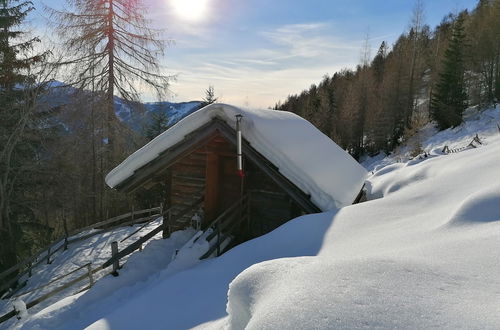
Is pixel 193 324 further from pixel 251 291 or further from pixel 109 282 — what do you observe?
pixel 109 282

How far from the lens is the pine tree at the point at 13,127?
535 inches

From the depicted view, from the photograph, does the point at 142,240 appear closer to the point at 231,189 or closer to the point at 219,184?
the point at 219,184

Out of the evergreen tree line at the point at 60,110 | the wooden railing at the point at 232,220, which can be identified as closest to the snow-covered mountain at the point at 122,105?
the evergreen tree line at the point at 60,110

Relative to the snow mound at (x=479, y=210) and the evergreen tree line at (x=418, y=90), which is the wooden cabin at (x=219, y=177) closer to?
the snow mound at (x=479, y=210)

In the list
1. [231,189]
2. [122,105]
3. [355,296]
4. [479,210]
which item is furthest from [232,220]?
[122,105]

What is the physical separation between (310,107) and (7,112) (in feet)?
118

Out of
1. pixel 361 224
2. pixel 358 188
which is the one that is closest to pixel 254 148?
pixel 361 224

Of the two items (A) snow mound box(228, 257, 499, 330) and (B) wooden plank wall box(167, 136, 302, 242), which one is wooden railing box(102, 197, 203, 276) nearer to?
(B) wooden plank wall box(167, 136, 302, 242)

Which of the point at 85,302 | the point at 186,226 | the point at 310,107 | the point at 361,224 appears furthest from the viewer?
the point at 310,107

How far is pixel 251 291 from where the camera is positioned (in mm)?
2332

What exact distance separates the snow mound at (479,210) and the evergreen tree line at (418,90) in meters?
21.2

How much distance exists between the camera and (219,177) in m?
7.80

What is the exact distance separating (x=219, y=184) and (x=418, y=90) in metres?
34.9

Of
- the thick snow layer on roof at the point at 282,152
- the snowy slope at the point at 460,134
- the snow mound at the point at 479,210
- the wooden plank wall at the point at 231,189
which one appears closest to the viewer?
the snow mound at the point at 479,210
